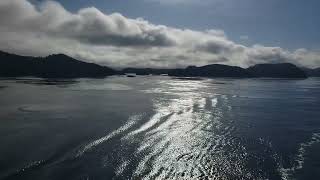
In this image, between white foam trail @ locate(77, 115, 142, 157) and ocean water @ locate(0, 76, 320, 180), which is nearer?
ocean water @ locate(0, 76, 320, 180)

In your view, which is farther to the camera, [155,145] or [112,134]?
[112,134]

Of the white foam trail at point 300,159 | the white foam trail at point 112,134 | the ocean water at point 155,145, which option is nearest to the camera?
the ocean water at point 155,145

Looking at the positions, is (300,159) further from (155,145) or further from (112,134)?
(112,134)

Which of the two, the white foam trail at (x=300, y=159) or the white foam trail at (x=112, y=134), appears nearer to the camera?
the white foam trail at (x=300, y=159)

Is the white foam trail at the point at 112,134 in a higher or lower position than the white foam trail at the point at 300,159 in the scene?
higher

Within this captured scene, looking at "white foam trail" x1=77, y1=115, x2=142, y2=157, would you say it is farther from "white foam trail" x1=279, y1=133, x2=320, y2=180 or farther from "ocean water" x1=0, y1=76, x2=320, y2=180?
"white foam trail" x1=279, y1=133, x2=320, y2=180

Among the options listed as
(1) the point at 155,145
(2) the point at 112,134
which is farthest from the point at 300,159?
(2) the point at 112,134

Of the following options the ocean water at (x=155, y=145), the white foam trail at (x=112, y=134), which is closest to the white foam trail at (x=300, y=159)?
the ocean water at (x=155, y=145)

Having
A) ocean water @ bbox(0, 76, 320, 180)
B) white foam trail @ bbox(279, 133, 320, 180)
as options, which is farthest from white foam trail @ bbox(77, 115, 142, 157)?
white foam trail @ bbox(279, 133, 320, 180)

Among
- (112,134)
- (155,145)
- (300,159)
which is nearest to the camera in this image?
(300,159)

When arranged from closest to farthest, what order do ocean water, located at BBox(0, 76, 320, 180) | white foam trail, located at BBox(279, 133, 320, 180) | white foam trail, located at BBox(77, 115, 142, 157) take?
ocean water, located at BBox(0, 76, 320, 180), white foam trail, located at BBox(279, 133, 320, 180), white foam trail, located at BBox(77, 115, 142, 157)

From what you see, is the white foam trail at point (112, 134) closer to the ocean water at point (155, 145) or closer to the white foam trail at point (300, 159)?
the ocean water at point (155, 145)

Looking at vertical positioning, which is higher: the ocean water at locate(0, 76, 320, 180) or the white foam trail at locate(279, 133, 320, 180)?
the ocean water at locate(0, 76, 320, 180)

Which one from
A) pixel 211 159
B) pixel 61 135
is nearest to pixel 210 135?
pixel 211 159
